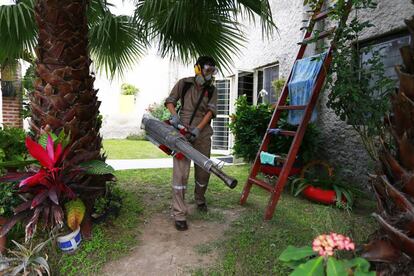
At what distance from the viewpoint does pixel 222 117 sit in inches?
355

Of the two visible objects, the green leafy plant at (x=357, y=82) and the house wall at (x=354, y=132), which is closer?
the green leafy plant at (x=357, y=82)

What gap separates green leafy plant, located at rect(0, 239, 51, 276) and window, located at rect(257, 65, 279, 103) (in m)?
5.38

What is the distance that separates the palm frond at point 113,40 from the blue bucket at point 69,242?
8.24ft

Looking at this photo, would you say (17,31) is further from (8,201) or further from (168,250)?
(168,250)

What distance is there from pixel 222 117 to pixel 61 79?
6.53m

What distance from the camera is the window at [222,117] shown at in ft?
29.1

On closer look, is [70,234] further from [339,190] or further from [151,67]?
[151,67]

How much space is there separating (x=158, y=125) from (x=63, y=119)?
912 mm

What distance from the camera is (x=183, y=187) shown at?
3.04 metres

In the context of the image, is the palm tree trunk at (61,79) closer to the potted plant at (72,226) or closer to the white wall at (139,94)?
the potted plant at (72,226)

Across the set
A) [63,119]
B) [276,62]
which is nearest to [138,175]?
[63,119]

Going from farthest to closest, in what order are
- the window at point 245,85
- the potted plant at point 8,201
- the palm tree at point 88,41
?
the window at point 245,85 < the palm tree at point 88,41 < the potted plant at point 8,201

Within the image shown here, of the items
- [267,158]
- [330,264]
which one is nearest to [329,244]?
[330,264]

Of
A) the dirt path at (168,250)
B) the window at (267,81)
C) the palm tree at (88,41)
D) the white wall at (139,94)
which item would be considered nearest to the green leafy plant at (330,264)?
the dirt path at (168,250)
